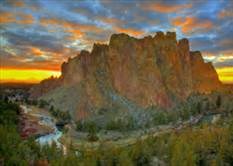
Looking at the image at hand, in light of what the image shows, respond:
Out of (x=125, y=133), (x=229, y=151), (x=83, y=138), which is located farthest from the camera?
(x=125, y=133)

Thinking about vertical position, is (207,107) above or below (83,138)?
above

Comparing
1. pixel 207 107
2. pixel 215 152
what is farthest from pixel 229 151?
pixel 207 107

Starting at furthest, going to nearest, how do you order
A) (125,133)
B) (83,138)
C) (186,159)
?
(125,133)
(83,138)
(186,159)

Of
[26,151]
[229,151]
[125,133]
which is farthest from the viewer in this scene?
[125,133]

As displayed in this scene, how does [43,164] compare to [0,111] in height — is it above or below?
below

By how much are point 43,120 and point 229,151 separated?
12038 centimetres

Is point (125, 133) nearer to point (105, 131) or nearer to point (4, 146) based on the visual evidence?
point (105, 131)

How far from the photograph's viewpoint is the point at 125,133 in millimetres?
154750

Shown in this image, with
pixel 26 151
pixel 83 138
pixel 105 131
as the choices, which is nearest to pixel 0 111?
pixel 83 138

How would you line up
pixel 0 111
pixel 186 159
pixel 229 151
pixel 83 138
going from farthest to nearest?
pixel 83 138 < pixel 0 111 < pixel 229 151 < pixel 186 159

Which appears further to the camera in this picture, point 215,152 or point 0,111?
point 0,111

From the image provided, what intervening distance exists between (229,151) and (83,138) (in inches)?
3114

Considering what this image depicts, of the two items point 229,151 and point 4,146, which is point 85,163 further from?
point 229,151

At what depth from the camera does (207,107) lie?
17038 cm
